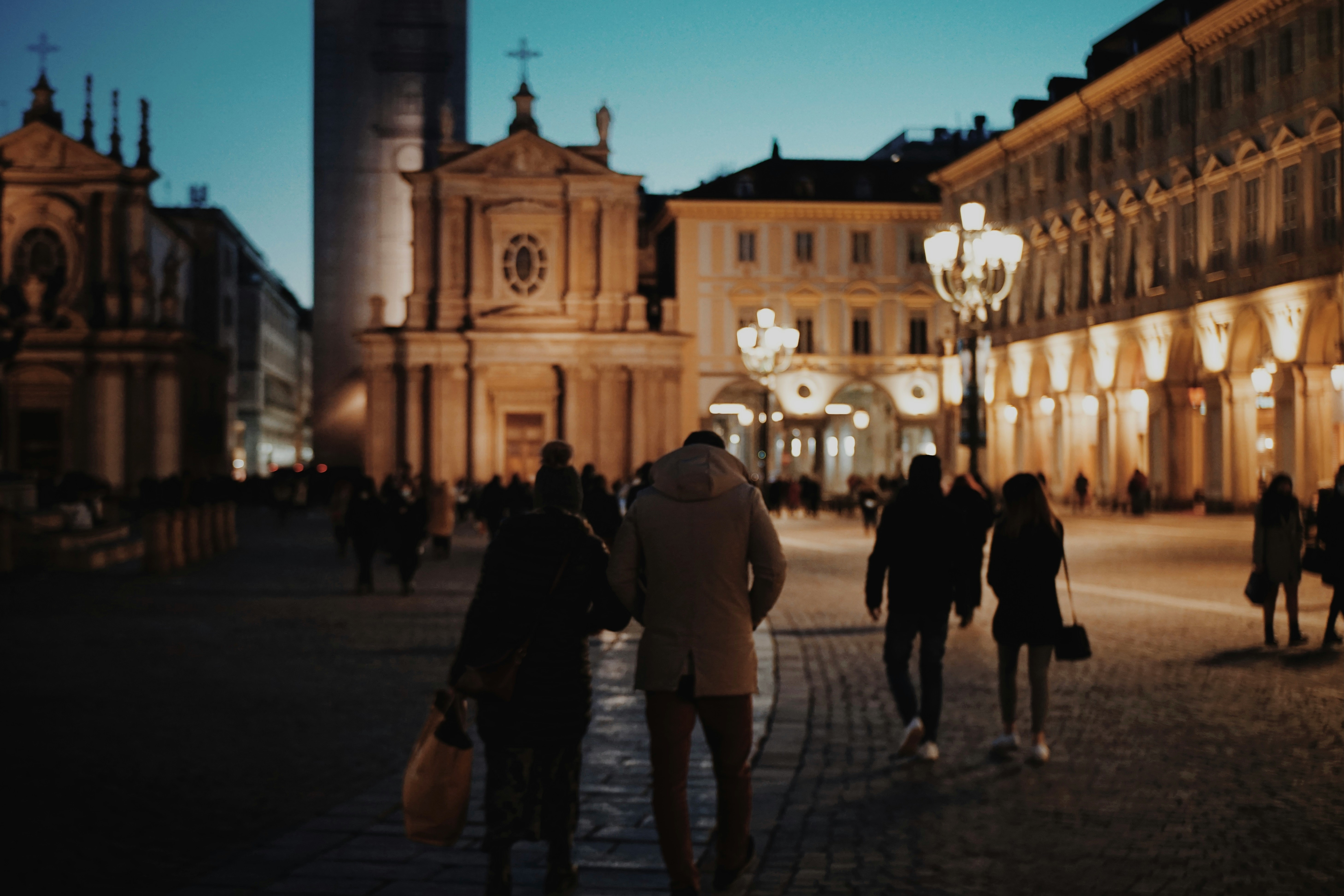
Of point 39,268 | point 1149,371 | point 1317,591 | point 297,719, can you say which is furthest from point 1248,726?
point 39,268

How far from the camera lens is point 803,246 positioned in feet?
221

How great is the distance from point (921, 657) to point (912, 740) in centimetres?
51

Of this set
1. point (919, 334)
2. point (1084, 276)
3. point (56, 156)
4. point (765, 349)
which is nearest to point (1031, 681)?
point (765, 349)

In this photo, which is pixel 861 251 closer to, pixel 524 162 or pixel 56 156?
pixel 524 162

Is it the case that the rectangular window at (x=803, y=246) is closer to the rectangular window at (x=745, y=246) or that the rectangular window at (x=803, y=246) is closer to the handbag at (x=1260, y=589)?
the rectangular window at (x=745, y=246)

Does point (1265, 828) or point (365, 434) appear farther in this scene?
point (365, 434)

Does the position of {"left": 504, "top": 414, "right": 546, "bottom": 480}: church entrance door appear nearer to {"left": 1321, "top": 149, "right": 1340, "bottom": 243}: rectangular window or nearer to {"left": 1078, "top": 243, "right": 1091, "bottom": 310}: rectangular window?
{"left": 1078, "top": 243, "right": 1091, "bottom": 310}: rectangular window

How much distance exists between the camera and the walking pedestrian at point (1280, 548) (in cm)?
1445

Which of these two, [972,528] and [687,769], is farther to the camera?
[972,528]

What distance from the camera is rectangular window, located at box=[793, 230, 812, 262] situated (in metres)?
67.4

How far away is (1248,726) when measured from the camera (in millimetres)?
10117

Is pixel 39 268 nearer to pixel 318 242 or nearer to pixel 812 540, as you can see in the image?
pixel 318 242

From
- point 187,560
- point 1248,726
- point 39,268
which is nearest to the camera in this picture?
point 1248,726

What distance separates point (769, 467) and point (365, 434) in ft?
57.2
